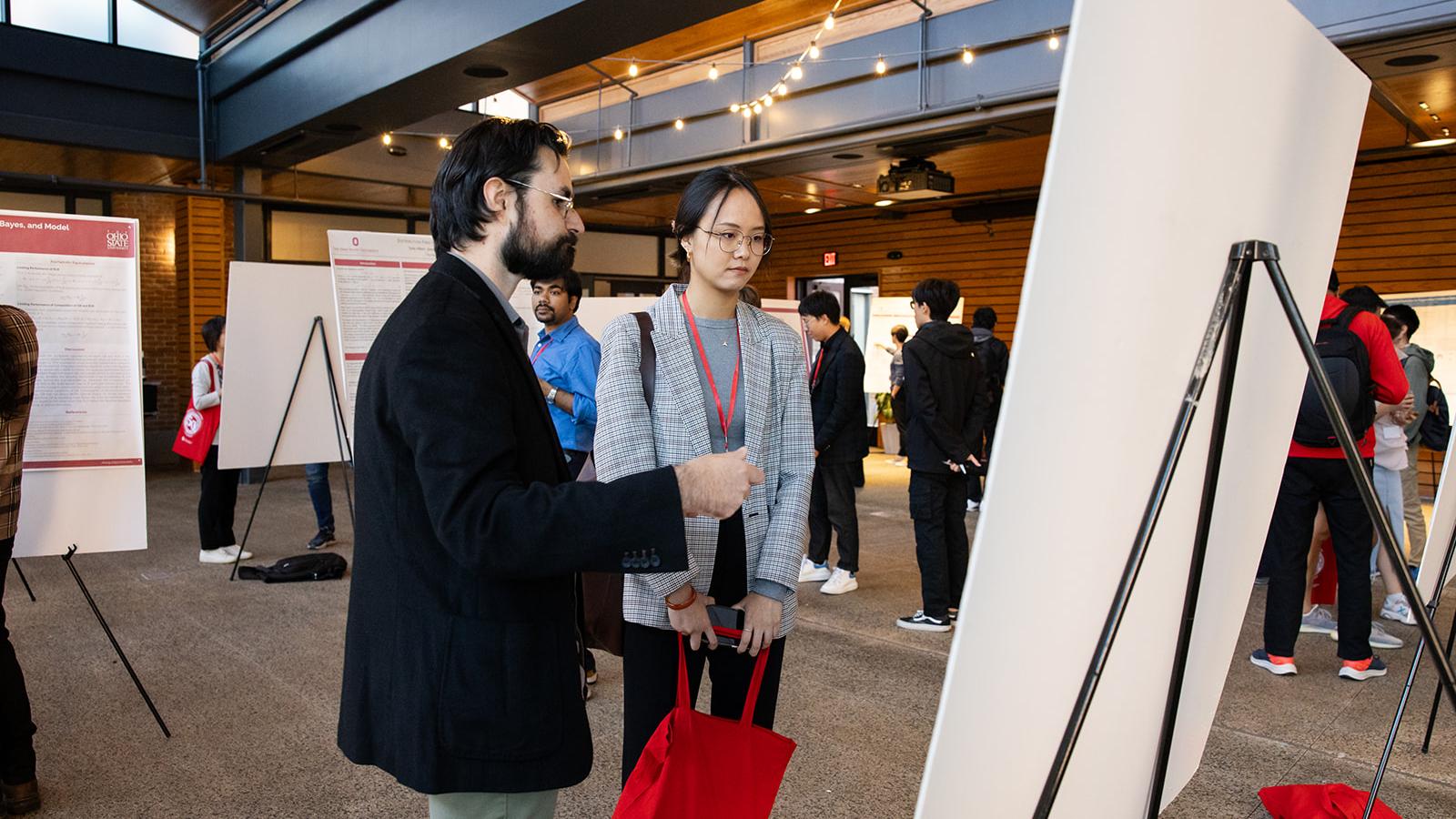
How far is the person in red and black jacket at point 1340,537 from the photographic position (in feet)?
13.6

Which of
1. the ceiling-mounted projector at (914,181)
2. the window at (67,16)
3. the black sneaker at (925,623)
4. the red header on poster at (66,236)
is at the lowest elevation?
the black sneaker at (925,623)

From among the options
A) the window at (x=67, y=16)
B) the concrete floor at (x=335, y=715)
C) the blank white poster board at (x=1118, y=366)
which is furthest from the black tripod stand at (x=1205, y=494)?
the window at (x=67, y=16)

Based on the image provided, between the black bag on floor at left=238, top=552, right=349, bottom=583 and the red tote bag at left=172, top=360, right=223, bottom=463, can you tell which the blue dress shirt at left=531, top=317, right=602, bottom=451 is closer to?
the black bag on floor at left=238, top=552, right=349, bottom=583

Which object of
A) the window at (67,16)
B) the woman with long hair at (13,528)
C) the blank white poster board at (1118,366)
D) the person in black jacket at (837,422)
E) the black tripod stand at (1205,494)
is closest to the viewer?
the blank white poster board at (1118,366)

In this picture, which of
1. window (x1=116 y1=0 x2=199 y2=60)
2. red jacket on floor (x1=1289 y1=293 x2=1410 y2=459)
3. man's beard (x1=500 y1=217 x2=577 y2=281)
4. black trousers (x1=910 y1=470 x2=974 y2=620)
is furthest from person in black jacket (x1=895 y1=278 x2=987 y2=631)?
window (x1=116 y1=0 x2=199 y2=60)

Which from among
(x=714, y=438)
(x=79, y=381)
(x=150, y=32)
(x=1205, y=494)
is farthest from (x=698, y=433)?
(x=150, y=32)

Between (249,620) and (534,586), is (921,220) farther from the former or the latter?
(534,586)

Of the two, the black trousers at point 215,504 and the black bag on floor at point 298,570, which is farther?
the black trousers at point 215,504

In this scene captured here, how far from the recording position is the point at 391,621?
54.3 inches

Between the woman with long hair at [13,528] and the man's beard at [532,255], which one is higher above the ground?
the man's beard at [532,255]

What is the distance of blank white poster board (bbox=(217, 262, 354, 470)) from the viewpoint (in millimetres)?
5941

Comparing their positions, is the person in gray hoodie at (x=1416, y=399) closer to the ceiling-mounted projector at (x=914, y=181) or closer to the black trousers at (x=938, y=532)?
the black trousers at (x=938, y=532)

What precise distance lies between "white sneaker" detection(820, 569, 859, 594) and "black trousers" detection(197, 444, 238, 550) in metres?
3.93

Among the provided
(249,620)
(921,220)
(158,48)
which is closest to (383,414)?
(249,620)
